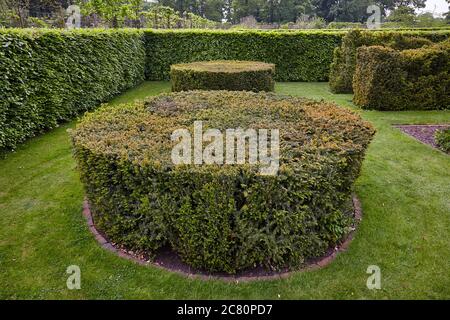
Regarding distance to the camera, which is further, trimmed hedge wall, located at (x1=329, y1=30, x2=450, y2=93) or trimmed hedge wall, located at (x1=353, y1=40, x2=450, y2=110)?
trimmed hedge wall, located at (x1=329, y1=30, x2=450, y2=93)

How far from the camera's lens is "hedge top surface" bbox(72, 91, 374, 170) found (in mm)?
3164

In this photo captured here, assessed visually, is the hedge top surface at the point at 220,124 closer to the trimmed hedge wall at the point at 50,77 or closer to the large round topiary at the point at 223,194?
the large round topiary at the point at 223,194

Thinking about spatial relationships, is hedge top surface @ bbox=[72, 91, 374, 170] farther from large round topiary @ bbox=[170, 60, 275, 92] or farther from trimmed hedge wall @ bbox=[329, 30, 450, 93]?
trimmed hedge wall @ bbox=[329, 30, 450, 93]

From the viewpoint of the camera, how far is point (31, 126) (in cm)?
629

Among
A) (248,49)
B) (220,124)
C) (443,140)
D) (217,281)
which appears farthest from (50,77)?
(248,49)

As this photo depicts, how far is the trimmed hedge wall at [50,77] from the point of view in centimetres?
570

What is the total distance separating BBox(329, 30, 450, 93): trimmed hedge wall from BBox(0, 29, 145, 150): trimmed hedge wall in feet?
23.1

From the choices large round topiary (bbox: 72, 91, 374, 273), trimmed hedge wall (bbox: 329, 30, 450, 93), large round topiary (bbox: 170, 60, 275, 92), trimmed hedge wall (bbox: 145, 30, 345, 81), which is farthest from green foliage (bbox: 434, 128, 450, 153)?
trimmed hedge wall (bbox: 145, 30, 345, 81)

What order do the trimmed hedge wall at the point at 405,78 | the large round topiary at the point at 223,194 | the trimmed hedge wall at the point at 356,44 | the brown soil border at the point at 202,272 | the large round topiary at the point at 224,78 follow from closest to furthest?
the large round topiary at the point at 223,194 < the brown soil border at the point at 202,272 < the trimmed hedge wall at the point at 405,78 < the large round topiary at the point at 224,78 < the trimmed hedge wall at the point at 356,44

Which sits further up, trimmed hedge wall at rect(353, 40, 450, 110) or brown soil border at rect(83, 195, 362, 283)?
trimmed hedge wall at rect(353, 40, 450, 110)

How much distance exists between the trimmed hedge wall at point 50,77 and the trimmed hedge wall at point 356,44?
277 inches

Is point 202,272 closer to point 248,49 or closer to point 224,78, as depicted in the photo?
point 224,78

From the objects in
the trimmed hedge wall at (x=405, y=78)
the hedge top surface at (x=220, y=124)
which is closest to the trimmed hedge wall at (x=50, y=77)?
the hedge top surface at (x=220, y=124)

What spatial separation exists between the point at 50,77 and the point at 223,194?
18.3ft
